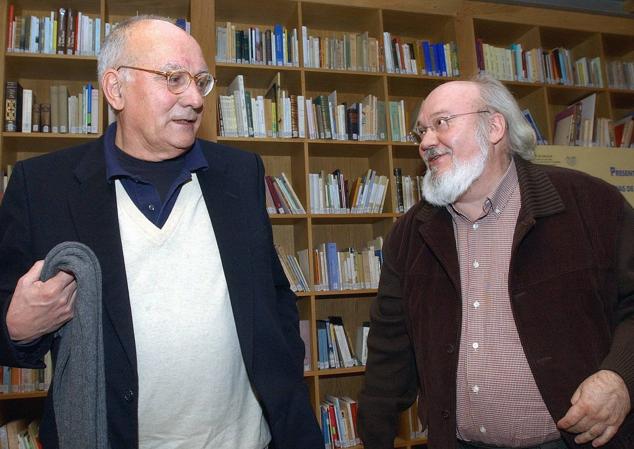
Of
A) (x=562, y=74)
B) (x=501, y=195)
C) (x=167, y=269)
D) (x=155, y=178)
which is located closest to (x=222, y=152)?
(x=155, y=178)

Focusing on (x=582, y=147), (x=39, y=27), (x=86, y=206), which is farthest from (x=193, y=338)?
(x=582, y=147)

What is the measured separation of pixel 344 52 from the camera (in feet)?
12.3

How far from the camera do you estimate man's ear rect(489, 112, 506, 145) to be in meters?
1.86

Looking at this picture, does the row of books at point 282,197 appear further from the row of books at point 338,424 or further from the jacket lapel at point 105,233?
the jacket lapel at point 105,233

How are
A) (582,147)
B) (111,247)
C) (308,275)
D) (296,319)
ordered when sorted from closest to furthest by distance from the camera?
(111,247) < (296,319) < (308,275) < (582,147)

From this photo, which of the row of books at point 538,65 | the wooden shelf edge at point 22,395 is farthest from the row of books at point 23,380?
the row of books at point 538,65

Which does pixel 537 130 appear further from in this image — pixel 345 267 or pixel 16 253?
pixel 16 253

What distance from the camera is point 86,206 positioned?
4.29 ft

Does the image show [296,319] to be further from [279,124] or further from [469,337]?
[279,124]

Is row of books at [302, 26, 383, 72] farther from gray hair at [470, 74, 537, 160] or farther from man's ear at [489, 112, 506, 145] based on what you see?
man's ear at [489, 112, 506, 145]

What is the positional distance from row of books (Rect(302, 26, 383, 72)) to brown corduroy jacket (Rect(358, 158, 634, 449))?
2135mm

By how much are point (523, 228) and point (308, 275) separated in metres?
1.99

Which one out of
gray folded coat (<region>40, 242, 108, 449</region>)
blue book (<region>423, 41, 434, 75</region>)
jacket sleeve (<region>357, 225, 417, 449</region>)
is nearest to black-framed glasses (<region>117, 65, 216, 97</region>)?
gray folded coat (<region>40, 242, 108, 449</region>)

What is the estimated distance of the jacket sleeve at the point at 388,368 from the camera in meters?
1.79
